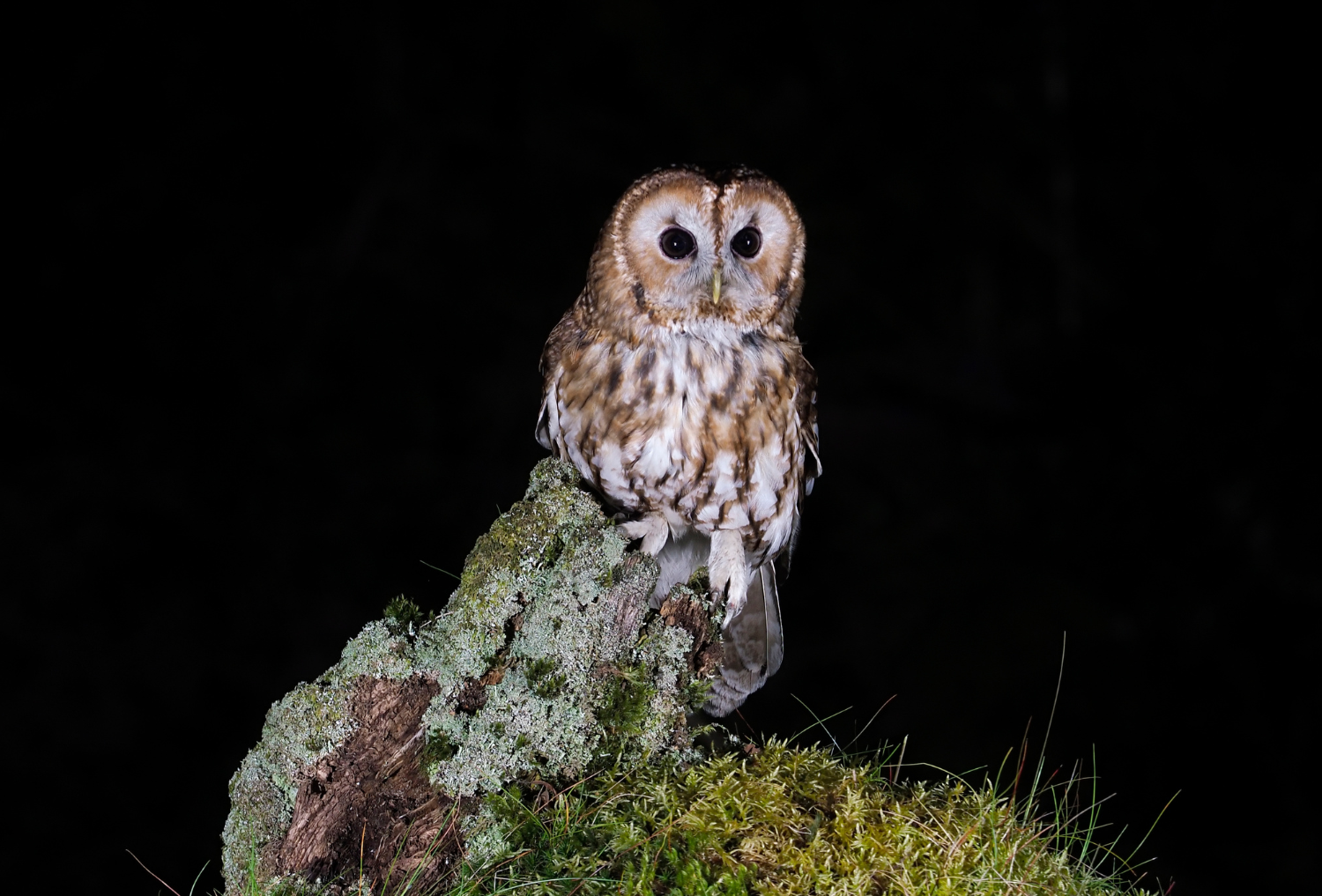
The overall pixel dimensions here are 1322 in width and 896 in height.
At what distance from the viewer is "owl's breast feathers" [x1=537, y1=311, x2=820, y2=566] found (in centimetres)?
172

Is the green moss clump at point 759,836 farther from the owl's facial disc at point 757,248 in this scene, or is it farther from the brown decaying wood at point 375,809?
the owl's facial disc at point 757,248

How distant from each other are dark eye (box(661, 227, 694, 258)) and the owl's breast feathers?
0.12 metres

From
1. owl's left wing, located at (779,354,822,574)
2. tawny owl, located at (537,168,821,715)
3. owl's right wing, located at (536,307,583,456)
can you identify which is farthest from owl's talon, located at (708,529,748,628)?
owl's right wing, located at (536,307,583,456)

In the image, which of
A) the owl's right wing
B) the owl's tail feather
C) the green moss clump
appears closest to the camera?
the green moss clump

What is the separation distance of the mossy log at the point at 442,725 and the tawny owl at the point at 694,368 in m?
0.27

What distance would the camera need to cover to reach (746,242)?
5.56ft

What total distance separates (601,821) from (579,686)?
0.53ft

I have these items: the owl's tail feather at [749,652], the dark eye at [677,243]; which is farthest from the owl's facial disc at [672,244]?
the owl's tail feather at [749,652]

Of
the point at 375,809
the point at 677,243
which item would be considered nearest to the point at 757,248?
the point at 677,243

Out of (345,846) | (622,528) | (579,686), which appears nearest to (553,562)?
(579,686)

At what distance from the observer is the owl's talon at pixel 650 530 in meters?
1.84

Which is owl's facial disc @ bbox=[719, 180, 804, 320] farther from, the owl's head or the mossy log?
the mossy log

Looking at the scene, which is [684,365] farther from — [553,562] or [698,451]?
[553,562]

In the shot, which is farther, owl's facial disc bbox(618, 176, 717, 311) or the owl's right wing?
the owl's right wing
